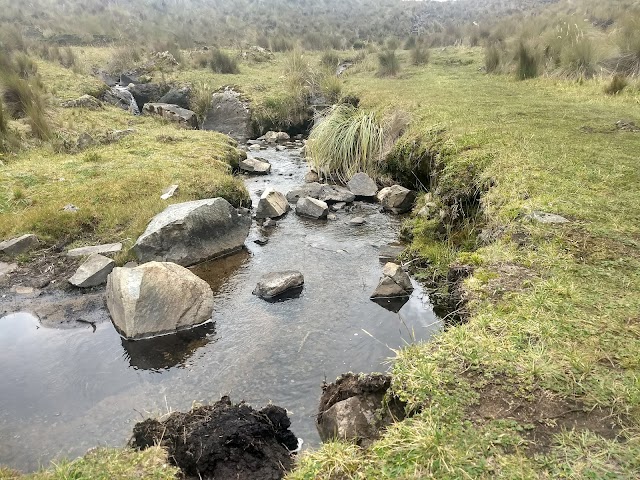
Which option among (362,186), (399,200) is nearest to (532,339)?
(399,200)

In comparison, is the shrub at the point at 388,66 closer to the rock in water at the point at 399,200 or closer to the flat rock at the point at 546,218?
the rock in water at the point at 399,200

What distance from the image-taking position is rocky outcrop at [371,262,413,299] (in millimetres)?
5707

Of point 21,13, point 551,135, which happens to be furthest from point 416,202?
point 21,13

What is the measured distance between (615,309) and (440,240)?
126 inches

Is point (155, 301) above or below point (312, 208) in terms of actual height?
above

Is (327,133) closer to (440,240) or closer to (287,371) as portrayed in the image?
(440,240)

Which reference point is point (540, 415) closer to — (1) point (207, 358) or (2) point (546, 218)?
(2) point (546, 218)

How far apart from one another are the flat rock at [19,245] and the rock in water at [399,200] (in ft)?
18.2

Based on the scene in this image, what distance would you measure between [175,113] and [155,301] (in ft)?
34.4

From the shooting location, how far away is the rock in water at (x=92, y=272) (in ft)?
19.9

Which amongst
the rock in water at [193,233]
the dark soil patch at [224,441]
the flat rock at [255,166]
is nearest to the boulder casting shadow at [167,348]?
the dark soil patch at [224,441]

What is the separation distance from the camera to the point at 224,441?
3189mm

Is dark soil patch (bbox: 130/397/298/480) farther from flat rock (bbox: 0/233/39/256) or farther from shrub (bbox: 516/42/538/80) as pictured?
Answer: shrub (bbox: 516/42/538/80)

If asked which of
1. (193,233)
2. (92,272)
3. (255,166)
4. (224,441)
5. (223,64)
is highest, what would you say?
(223,64)
